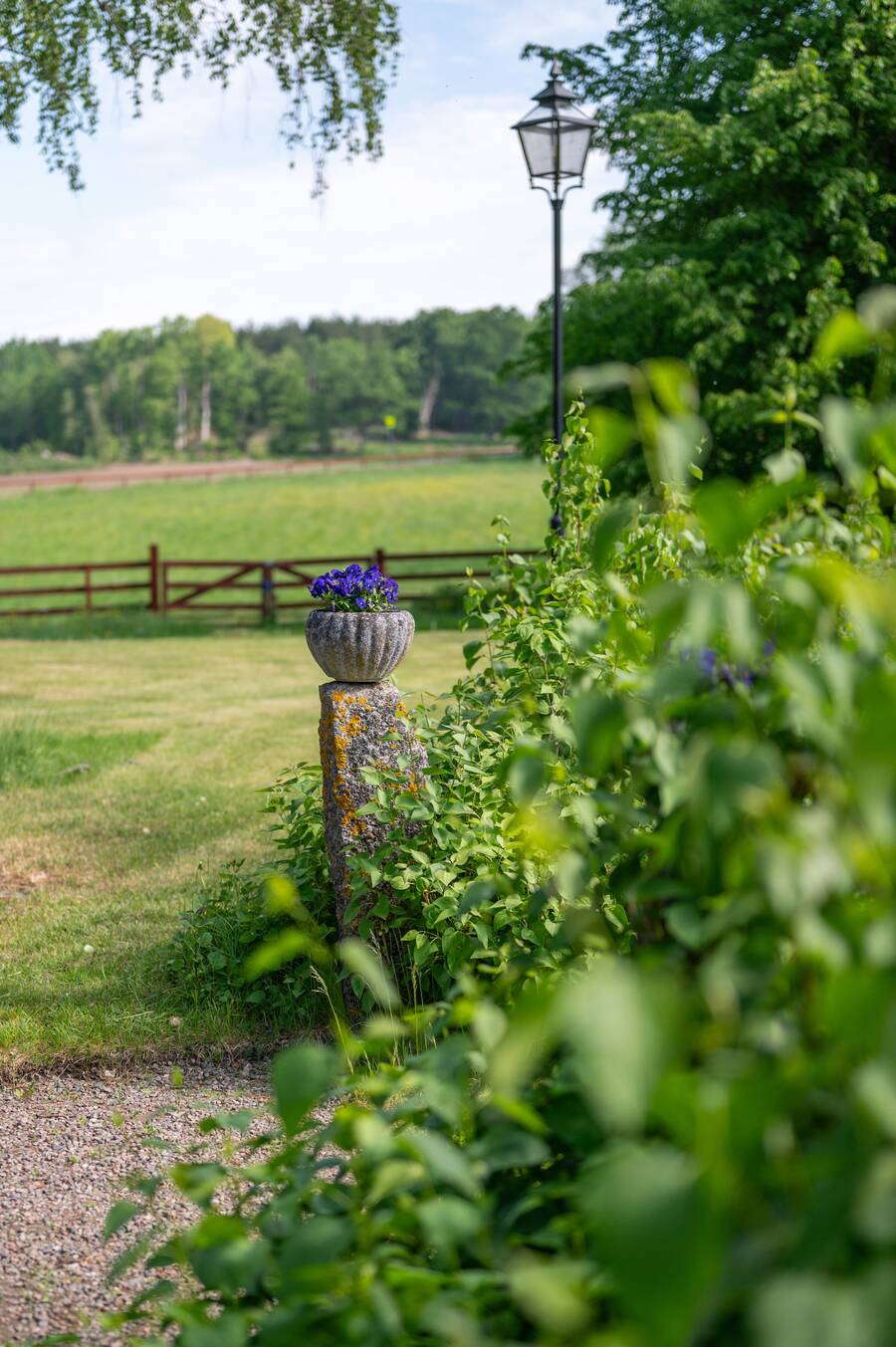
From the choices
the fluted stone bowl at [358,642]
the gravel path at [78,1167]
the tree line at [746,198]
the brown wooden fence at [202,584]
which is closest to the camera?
the gravel path at [78,1167]

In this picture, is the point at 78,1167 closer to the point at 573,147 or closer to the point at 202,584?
the point at 573,147

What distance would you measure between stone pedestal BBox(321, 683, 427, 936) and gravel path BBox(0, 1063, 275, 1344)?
0.72 metres

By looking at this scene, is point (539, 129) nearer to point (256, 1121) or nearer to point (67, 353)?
point (256, 1121)

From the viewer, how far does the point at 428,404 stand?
106500 millimetres

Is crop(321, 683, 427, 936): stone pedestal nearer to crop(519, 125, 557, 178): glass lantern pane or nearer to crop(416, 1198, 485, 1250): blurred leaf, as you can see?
crop(416, 1198, 485, 1250): blurred leaf

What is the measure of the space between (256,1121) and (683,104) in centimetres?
1776

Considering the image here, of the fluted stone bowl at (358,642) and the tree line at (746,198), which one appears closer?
the fluted stone bowl at (358,642)

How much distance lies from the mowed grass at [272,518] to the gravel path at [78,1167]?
1105 inches

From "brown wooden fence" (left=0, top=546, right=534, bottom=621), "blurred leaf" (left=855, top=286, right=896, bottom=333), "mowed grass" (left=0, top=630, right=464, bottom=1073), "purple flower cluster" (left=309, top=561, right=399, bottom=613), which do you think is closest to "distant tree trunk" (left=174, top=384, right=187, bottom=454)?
"brown wooden fence" (left=0, top=546, right=534, bottom=621)

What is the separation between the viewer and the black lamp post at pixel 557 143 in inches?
318

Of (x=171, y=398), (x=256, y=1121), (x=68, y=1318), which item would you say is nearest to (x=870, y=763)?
(x=68, y=1318)

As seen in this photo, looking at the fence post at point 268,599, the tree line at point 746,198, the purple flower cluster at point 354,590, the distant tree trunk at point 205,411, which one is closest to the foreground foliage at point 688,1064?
the purple flower cluster at point 354,590

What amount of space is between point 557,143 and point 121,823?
205 inches

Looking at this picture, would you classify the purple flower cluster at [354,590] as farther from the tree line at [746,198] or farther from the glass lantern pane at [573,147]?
the tree line at [746,198]
